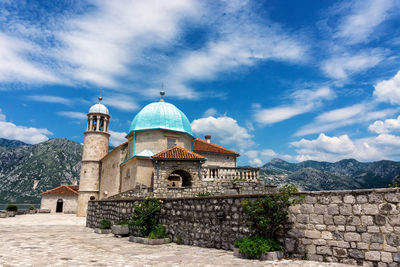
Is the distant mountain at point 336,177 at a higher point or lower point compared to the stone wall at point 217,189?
higher

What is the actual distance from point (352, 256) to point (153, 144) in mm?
18774

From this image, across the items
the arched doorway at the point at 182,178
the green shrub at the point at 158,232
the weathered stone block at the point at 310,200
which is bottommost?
the green shrub at the point at 158,232

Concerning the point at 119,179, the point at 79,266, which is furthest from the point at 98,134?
the point at 79,266

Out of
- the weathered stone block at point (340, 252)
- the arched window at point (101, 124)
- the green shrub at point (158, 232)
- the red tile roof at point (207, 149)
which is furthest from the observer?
the arched window at point (101, 124)

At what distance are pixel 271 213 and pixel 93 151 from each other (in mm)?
32483

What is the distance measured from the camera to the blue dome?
23.6 m

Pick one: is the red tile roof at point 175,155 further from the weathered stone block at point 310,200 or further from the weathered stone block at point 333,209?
the weathered stone block at point 333,209

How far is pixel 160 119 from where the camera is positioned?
23.7 metres

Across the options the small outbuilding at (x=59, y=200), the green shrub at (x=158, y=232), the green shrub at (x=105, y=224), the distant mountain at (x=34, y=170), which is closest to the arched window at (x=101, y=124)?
the small outbuilding at (x=59, y=200)

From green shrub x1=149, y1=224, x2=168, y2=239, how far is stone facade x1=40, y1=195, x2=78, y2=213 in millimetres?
37577

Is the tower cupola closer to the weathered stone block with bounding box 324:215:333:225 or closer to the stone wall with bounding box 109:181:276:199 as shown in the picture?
the stone wall with bounding box 109:181:276:199

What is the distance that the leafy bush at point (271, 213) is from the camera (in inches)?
282

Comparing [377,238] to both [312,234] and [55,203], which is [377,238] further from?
[55,203]

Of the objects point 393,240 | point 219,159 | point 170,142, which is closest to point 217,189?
point 170,142
